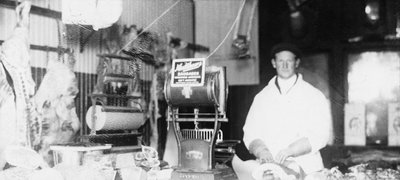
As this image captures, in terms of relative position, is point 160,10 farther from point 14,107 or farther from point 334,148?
point 334,148

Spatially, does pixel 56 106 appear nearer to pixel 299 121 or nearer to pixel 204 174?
pixel 204 174

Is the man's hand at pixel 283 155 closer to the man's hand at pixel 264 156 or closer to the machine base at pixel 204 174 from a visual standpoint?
the man's hand at pixel 264 156

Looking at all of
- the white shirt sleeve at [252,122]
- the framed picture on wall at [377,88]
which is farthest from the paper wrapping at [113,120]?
the framed picture on wall at [377,88]

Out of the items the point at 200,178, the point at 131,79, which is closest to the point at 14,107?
the point at 131,79

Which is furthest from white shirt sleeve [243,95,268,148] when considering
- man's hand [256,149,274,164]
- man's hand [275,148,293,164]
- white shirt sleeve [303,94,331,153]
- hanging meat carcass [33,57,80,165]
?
hanging meat carcass [33,57,80,165]

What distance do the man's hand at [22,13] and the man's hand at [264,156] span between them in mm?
2894

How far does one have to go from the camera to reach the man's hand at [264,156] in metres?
5.55

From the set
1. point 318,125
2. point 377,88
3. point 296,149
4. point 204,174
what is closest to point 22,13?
point 204,174

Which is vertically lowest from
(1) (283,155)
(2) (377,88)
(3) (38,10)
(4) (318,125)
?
(1) (283,155)

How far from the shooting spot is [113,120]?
19.0 ft

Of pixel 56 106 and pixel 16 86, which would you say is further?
pixel 56 106

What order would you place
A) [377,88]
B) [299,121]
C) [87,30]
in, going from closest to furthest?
[299,121] → [377,88] → [87,30]

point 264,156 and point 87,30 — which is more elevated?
point 87,30

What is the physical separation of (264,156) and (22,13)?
3015 mm
